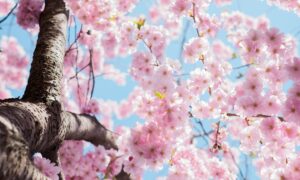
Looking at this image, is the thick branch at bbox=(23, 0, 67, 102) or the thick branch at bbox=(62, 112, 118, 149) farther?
the thick branch at bbox=(62, 112, 118, 149)

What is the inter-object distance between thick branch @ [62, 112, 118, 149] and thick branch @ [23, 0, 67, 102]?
20cm

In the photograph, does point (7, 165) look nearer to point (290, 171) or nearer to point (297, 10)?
point (290, 171)

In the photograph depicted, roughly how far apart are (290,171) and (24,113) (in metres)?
1.98

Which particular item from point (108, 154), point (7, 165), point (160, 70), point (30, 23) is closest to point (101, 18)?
point (30, 23)

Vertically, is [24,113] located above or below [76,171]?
above

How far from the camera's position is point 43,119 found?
1862 millimetres

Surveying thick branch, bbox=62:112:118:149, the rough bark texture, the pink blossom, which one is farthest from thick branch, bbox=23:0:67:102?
the pink blossom

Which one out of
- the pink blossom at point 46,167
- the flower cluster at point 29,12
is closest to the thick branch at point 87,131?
the pink blossom at point 46,167

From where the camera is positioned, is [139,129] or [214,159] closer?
[139,129]

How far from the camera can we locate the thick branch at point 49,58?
7.03 feet

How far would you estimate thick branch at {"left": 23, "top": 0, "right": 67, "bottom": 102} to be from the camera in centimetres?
214

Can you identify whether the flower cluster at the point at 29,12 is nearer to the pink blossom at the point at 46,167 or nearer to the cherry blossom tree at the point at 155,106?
the cherry blossom tree at the point at 155,106

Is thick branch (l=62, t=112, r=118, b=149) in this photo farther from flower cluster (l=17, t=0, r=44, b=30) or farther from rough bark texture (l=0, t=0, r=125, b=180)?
flower cluster (l=17, t=0, r=44, b=30)

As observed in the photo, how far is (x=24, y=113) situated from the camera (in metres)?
1.69
